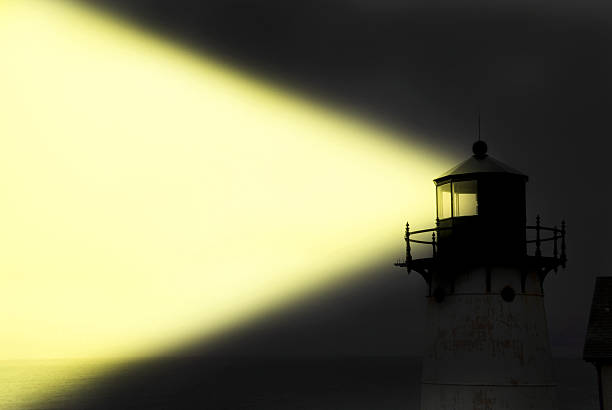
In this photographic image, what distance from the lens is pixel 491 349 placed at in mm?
22734

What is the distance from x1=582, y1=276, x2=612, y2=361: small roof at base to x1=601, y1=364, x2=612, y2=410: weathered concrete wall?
0.54 meters

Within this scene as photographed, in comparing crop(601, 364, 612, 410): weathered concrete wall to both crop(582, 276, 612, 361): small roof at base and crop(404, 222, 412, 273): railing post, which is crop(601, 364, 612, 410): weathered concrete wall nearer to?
crop(582, 276, 612, 361): small roof at base

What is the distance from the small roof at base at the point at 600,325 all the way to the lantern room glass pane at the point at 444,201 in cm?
752

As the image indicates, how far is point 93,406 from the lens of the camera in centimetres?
13075

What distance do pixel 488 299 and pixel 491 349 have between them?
1.40m

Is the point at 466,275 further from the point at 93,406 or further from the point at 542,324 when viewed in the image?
the point at 93,406

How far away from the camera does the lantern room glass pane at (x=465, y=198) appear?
76.5ft

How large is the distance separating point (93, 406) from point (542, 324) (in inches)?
4656

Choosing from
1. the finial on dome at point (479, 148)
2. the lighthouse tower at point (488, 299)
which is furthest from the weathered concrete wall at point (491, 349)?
the finial on dome at point (479, 148)

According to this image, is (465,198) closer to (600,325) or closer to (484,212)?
(484,212)

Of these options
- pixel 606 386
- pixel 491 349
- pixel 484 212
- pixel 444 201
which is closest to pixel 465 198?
pixel 444 201

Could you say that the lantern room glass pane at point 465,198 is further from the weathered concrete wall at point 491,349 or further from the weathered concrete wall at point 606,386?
the weathered concrete wall at point 606,386

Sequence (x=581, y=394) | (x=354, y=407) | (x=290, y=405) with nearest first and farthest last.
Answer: (x=354, y=407) → (x=290, y=405) → (x=581, y=394)

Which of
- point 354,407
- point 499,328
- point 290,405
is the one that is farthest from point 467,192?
point 290,405
